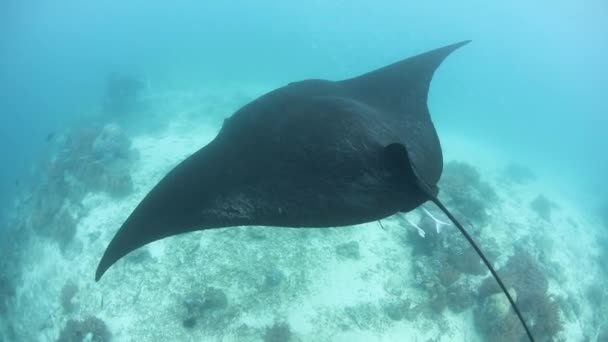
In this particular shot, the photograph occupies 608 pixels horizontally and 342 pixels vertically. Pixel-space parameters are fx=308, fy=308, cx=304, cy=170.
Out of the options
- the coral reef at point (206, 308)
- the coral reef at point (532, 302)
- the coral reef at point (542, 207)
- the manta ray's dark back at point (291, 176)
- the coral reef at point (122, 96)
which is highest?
the manta ray's dark back at point (291, 176)

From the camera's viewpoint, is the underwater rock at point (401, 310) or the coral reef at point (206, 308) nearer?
the coral reef at point (206, 308)

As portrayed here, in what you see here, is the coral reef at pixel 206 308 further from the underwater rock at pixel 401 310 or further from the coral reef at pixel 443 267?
the coral reef at pixel 443 267

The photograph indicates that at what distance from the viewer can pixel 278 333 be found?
8719 mm

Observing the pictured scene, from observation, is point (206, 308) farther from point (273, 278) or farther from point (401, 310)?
point (401, 310)

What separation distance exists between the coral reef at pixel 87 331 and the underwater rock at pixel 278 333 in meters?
4.87

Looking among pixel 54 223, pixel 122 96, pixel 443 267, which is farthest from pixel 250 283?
pixel 122 96

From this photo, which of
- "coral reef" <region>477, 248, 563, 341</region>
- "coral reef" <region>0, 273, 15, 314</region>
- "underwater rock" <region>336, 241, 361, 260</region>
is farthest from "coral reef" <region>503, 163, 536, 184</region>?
"coral reef" <region>0, 273, 15, 314</region>

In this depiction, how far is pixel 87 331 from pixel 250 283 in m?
5.14

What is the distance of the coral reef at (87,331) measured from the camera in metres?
9.31

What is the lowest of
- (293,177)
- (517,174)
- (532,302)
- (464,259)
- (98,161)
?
(517,174)

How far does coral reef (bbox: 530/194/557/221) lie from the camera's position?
18.8 metres

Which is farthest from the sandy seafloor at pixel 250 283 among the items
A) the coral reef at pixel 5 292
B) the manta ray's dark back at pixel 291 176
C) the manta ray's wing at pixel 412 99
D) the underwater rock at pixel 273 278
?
the manta ray's dark back at pixel 291 176

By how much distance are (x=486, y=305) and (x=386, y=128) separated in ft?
27.9

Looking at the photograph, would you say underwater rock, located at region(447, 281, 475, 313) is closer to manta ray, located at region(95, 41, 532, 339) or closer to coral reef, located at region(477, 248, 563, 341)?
coral reef, located at region(477, 248, 563, 341)
